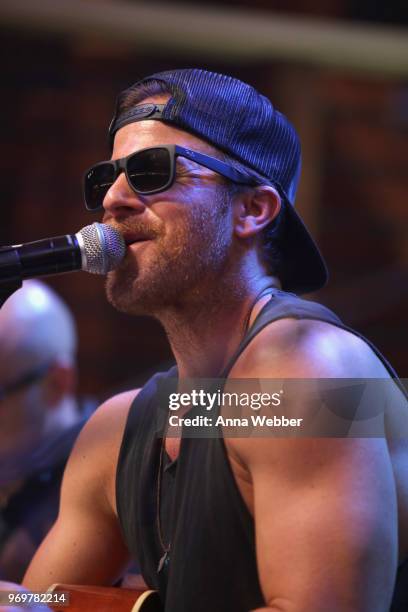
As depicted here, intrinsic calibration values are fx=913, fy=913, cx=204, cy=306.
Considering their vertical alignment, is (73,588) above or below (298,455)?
below

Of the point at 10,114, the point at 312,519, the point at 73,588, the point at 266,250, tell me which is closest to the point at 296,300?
the point at 266,250

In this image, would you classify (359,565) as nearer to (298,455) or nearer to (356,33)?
(298,455)

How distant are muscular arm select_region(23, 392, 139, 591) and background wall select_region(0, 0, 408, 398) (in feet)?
8.45

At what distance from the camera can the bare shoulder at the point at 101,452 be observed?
1812mm

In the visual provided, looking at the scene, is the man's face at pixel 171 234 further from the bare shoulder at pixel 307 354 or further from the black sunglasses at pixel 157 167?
the bare shoulder at pixel 307 354

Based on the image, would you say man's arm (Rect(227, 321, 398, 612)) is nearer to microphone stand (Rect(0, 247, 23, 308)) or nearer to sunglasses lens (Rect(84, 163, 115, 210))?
microphone stand (Rect(0, 247, 23, 308))

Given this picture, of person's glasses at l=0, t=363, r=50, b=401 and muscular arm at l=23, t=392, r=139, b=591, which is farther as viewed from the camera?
person's glasses at l=0, t=363, r=50, b=401

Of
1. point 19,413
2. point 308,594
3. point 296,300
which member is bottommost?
point 19,413

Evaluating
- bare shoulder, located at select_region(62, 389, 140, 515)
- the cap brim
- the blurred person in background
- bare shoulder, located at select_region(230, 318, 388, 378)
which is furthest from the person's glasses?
bare shoulder, located at select_region(230, 318, 388, 378)

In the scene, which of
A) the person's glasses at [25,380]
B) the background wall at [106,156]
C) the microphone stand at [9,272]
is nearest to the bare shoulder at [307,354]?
the microphone stand at [9,272]

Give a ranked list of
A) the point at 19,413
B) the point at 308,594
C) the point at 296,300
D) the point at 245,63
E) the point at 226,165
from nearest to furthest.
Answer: the point at 308,594
the point at 296,300
the point at 226,165
the point at 19,413
the point at 245,63

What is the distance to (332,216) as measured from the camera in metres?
4.59

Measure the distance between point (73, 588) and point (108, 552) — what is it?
7.7 inches

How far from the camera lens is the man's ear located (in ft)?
5.63
